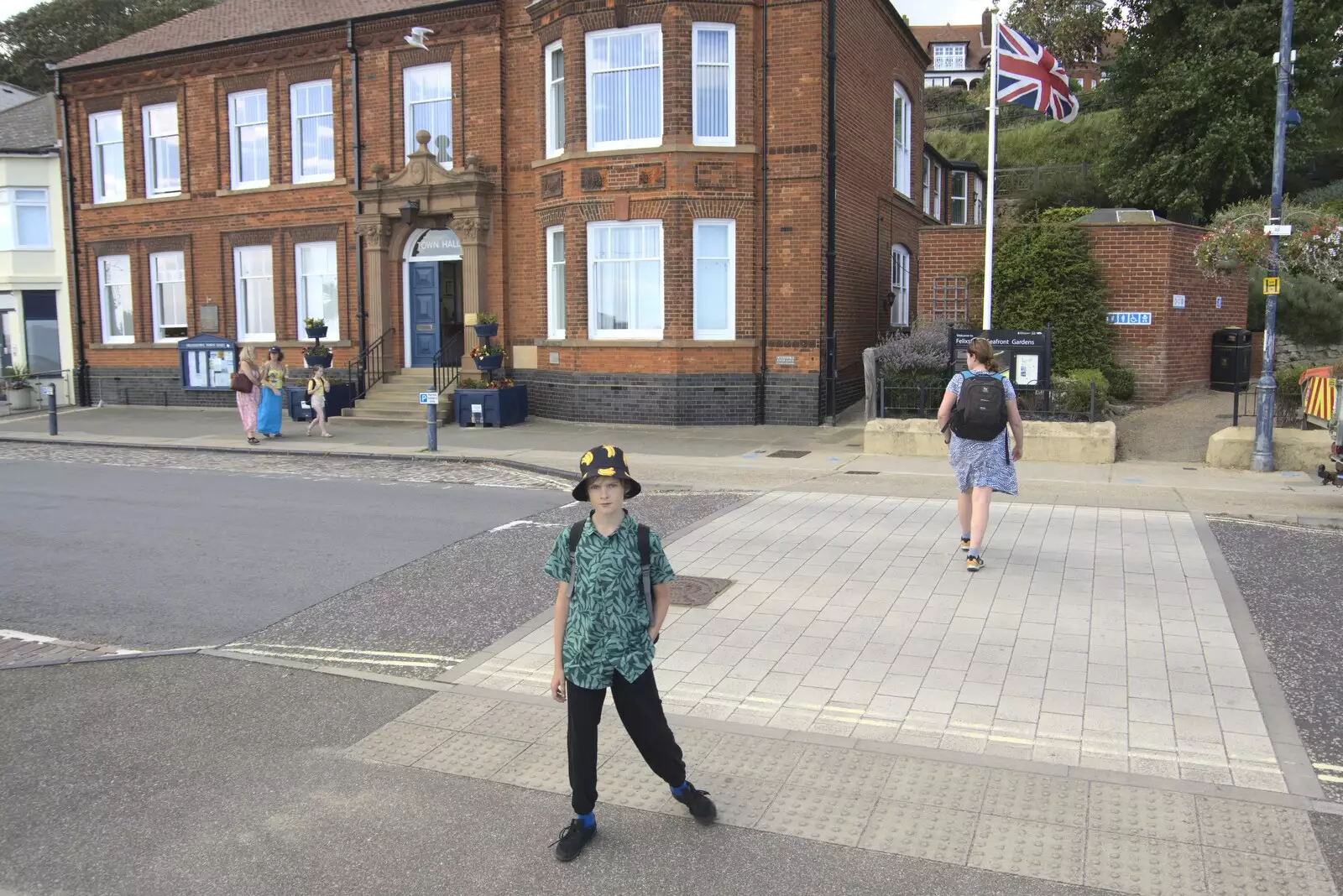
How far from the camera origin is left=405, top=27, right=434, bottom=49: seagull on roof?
20.7 meters

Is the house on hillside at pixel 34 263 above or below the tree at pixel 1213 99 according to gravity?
below

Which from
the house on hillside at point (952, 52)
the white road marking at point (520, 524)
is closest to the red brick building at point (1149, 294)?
the white road marking at point (520, 524)

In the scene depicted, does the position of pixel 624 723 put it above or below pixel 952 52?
below

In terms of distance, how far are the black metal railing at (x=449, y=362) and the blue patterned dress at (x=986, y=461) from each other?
14355mm

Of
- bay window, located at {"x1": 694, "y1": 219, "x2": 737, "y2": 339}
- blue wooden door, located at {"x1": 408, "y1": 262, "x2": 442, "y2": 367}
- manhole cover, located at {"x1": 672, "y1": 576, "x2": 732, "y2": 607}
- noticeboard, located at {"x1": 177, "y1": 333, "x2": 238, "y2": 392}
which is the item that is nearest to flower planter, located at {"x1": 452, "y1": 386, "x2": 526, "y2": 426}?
blue wooden door, located at {"x1": 408, "y1": 262, "x2": 442, "y2": 367}

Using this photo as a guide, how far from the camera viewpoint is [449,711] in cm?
564

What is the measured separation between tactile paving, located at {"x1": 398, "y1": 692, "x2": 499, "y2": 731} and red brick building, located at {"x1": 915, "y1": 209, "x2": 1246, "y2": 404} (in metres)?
14.5

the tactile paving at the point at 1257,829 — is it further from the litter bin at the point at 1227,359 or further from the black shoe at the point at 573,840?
the litter bin at the point at 1227,359

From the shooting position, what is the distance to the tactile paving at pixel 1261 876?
12.3ft

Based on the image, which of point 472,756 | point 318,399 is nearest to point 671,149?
point 318,399

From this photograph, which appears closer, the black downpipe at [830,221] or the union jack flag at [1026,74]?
the union jack flag at [1026,74]

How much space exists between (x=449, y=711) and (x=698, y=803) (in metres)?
1.89

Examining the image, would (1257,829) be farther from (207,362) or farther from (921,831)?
(207,362)

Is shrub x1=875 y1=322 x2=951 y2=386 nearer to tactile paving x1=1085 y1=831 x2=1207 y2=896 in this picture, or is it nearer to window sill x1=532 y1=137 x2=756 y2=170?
window sill x1=532 y1=137 x2=756 y2=170
